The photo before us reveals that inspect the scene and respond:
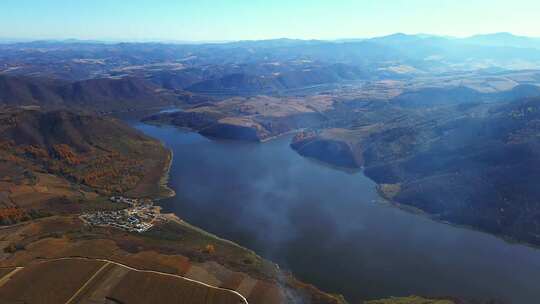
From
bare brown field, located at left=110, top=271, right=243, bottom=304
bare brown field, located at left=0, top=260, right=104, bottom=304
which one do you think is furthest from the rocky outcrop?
bare brown field, located at left=0, top=260, right=104, bottom=304

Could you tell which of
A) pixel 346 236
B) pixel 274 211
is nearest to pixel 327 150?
pixel 274 211

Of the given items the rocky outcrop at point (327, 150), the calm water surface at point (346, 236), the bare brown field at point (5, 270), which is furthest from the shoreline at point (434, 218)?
the bare brown field at point (5, 270)

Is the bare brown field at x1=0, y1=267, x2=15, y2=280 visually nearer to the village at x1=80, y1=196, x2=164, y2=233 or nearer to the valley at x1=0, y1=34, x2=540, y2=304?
the valley at x1=0, y1=34, x2=540, y2=304

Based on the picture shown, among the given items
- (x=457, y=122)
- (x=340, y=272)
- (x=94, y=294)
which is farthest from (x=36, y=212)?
(x=457, y=122)

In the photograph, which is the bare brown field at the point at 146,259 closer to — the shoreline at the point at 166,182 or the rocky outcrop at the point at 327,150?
the shoreline at the point at 166,182

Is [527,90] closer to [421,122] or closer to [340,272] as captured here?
[421,122]

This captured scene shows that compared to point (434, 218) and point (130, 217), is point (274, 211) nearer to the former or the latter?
point (130, 217)
